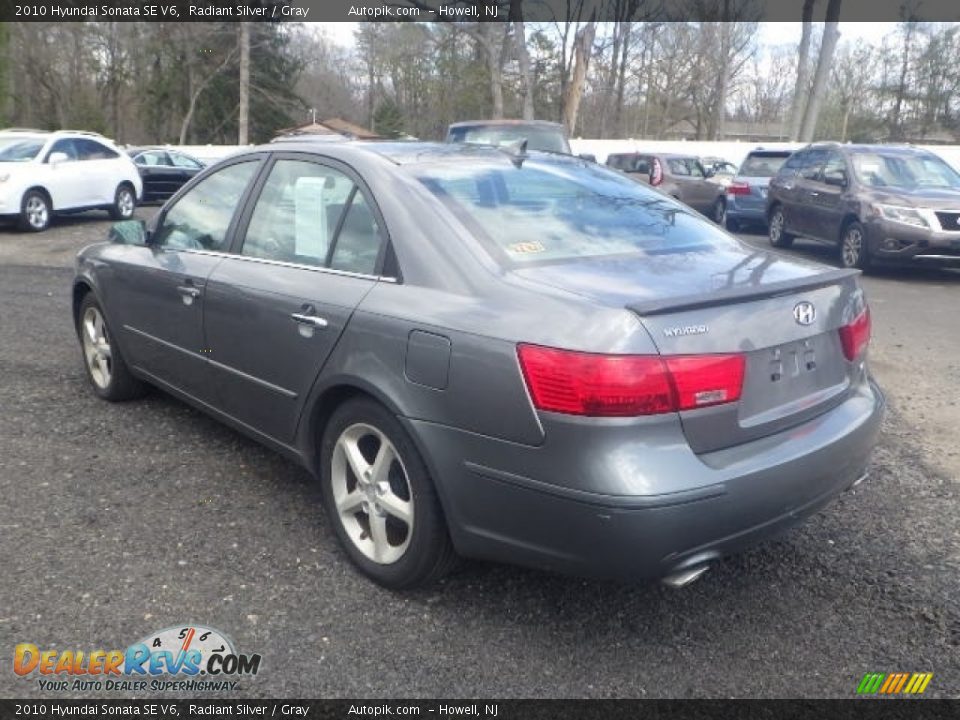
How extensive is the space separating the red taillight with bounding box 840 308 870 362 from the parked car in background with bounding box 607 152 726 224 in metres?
14.0

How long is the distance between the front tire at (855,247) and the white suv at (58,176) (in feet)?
39.7

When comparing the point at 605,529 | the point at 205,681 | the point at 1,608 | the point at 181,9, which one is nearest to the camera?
the point at 605,529

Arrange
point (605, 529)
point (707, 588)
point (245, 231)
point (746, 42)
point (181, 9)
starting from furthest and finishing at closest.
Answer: point (746, 42), point (181, 9), point (245, 231), point (707, 588), point (605, 529)

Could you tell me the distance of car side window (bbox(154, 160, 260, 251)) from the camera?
13.4 feet

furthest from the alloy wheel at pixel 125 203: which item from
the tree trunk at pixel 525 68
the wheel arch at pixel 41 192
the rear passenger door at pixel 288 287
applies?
the tree trunk at pixel 525 68

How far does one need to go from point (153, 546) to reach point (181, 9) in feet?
141

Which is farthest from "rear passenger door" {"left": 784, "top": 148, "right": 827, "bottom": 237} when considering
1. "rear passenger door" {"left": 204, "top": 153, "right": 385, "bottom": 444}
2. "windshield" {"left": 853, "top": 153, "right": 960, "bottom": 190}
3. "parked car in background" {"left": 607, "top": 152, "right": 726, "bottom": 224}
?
"rear passenger door" {"left": 204, "top": 153, "right": 385, "bottom": 444}

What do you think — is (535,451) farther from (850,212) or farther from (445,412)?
(850,212)

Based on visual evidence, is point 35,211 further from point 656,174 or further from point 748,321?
point 748,321

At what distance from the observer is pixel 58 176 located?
46.7 feet

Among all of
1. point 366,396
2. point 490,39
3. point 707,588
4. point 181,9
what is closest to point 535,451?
point 366,396

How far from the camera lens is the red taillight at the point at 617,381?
2.44 metres

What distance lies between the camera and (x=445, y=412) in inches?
107

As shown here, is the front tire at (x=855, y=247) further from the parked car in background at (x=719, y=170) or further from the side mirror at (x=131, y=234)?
the side mirror at (x=131, y=234)
